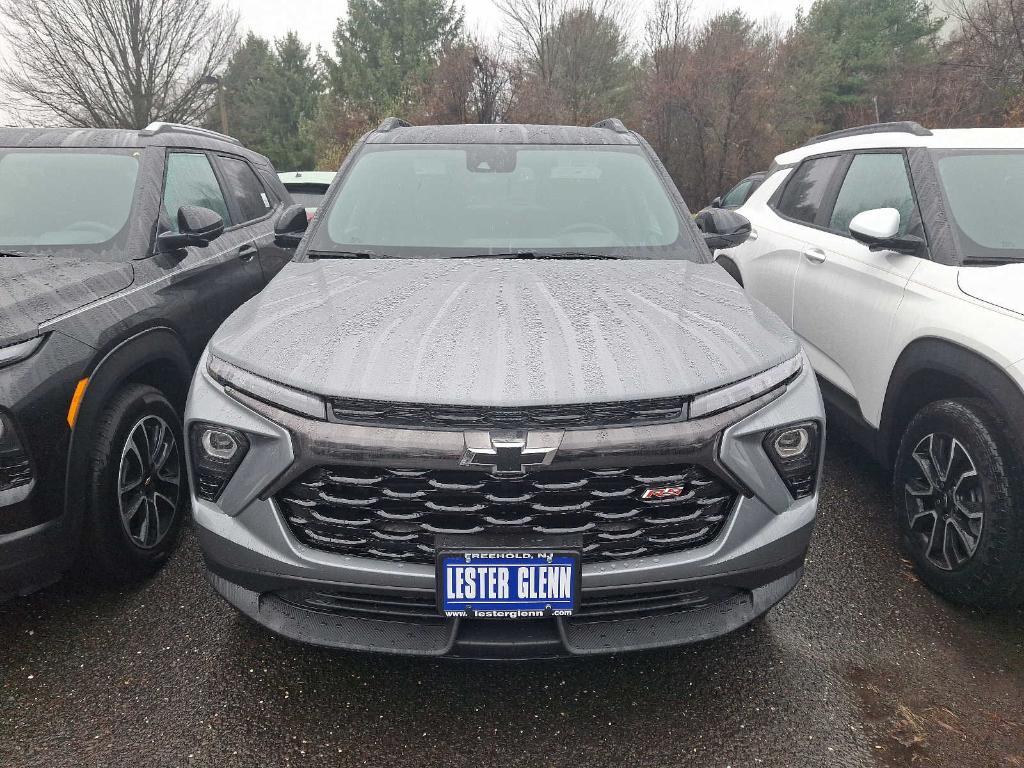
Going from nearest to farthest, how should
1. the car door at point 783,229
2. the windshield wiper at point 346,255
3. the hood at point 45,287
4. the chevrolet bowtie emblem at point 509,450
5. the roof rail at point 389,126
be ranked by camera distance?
the chevrolet bowtie emblem at point 509,450, the hood at point 45,287, the windshield wiper at point 346,255, the roof rail at point 389,126, the car door at point 783,229

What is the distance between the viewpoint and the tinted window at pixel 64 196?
126 inches

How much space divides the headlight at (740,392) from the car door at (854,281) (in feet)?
4.52

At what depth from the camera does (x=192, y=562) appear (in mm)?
2977

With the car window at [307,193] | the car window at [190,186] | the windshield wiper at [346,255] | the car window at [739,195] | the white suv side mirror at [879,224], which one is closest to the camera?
the windshield wiper at [346,255]

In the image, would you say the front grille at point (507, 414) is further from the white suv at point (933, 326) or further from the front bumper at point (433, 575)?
the white suv at point (933, 326)

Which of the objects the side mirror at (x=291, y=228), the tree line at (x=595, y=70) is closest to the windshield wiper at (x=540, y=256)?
the side mirror at (x=291, y=228)

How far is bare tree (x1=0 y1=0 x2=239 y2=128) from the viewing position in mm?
23469

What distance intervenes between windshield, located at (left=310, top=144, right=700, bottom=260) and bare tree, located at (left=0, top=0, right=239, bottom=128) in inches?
1052

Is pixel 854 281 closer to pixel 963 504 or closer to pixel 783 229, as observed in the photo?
pixel 783 229

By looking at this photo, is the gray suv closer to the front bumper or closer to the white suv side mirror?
the front bumper

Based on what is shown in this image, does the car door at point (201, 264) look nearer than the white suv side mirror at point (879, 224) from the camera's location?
No

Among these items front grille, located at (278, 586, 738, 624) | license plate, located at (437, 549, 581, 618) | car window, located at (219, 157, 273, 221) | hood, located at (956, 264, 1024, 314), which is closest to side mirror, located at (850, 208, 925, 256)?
hood, located at (956, 264, 1024, 314)

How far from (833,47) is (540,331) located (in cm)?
3523

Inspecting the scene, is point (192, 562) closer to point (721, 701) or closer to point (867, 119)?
point (721, 701)
